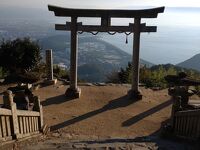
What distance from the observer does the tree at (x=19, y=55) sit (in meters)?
20.3

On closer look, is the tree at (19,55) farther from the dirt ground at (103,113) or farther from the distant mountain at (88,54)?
the distant mountain at (88,54)

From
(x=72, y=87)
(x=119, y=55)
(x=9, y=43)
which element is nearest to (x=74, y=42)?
(x=72, y=87)

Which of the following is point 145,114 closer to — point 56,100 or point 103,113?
point 103,113

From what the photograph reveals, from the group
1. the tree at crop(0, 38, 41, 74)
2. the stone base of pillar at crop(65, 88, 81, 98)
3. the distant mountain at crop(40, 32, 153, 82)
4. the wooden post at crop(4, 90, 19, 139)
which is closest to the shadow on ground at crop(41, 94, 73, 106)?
the stone base of pillar at crop(65, 88, 81, 98)

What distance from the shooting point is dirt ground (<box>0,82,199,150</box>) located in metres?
12.2

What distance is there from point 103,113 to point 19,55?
26.8ft

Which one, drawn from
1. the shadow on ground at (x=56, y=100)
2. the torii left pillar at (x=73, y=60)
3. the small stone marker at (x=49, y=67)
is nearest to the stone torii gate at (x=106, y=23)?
the torii left pillar at (x=73, y=60)

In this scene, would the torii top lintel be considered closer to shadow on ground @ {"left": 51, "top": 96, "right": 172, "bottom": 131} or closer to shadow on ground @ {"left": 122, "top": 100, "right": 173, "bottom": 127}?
shadow on ground @ {"left": 51, "top": 96, "right": 172, "bottom": 131}

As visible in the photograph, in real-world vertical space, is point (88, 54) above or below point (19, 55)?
below

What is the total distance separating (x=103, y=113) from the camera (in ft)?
46.6

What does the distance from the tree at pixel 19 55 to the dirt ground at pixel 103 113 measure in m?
3.49

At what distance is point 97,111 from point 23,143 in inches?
238

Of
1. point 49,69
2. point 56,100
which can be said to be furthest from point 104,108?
point 49,69

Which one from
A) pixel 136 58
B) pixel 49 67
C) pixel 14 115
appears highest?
pixel 136 58
